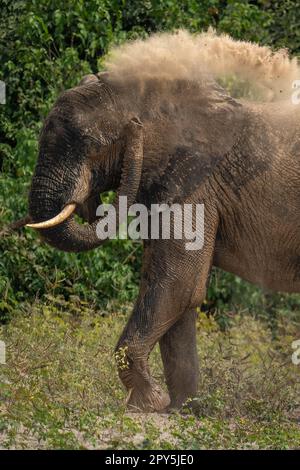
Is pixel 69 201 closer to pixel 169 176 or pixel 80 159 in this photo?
pixel 80 159

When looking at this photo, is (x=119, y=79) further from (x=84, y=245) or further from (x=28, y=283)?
(x=28, y=283)

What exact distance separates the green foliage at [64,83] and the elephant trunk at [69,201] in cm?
296

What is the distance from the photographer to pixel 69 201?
9.04m

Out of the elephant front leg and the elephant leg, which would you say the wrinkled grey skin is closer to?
the elephant front leg

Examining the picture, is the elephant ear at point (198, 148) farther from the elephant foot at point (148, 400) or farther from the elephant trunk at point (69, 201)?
the elephant foot at point (148, 400)

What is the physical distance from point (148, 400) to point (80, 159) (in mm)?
1644

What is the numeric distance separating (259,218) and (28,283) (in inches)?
158

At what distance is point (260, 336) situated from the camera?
12992 millimetres

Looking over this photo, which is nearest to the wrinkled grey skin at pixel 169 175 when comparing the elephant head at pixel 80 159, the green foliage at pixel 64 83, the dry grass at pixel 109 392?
the elephant head at pixel 80 159

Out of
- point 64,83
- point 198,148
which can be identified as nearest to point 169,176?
point 198,148

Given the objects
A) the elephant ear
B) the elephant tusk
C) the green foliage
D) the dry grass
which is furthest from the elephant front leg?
the green foliage

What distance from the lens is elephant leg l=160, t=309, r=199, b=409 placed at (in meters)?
9.72
